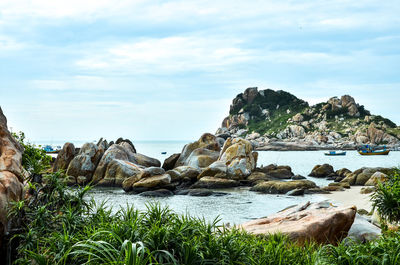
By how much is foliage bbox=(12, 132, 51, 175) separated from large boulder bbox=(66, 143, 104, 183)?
24820 millimetres

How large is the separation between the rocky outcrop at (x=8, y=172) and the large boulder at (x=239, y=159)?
26.9 m

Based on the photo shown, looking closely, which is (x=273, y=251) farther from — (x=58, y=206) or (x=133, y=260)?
(x=58, y=206)

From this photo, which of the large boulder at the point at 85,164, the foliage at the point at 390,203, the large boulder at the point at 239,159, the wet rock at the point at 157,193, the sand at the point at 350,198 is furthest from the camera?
the large boulder at the point at 85,164

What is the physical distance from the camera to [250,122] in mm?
197000

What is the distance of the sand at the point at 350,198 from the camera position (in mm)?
21969

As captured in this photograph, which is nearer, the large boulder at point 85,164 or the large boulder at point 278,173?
the large boulder at point 85,164

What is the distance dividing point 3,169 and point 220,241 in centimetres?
523

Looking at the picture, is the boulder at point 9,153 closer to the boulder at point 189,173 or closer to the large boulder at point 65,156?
the boulder at point 189,173

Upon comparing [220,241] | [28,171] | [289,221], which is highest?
[28,171]

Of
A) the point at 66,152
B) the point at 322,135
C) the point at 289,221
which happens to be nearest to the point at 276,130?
the point at 322,135

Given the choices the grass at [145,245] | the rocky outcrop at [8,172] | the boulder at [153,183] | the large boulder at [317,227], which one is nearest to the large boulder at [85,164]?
the boulder at [153,183]

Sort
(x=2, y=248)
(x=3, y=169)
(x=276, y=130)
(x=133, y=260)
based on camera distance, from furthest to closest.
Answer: (x=276, y=130) < (x=3, y=169) < (x=2, y=248) < (x=133, y=260)

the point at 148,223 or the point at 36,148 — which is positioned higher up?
the point at 36,148

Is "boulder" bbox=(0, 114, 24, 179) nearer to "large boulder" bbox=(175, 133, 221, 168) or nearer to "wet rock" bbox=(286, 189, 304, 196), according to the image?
"wet rock" bbox=(286, 189, 304, 196)
